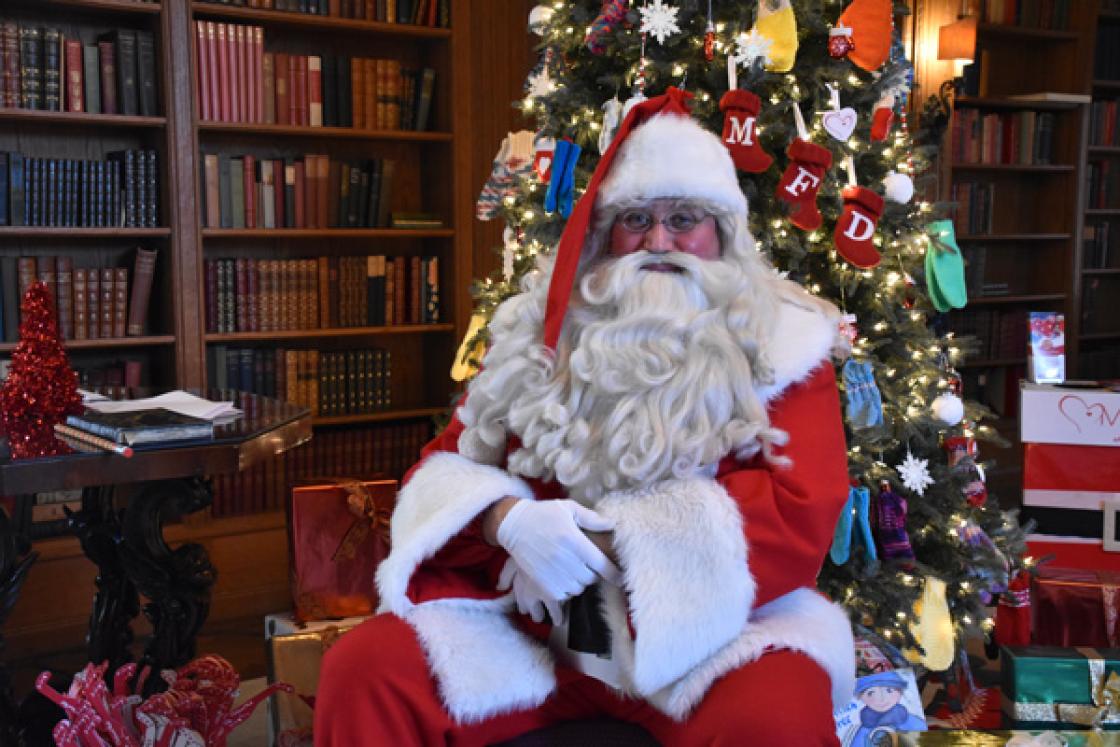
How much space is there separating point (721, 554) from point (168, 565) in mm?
1313

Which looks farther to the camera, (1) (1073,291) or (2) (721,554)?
(1) (1073,291)

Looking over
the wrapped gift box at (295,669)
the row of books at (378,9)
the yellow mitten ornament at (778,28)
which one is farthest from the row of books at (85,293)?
the yellow mitten ornament at (778,28)

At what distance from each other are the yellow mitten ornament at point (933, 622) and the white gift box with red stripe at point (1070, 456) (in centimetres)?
84

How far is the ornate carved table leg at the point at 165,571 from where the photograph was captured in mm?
2154

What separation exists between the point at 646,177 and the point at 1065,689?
1.37m

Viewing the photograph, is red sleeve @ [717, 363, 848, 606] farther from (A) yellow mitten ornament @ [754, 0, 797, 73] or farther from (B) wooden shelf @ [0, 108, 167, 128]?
(B) wooden shelf @ [0, 108, 167, 128]

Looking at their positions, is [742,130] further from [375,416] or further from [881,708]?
[375,416]

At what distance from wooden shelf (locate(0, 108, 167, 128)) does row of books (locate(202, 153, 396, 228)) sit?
23 cm

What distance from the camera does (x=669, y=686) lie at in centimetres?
145

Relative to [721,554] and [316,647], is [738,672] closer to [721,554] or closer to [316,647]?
[721,554]

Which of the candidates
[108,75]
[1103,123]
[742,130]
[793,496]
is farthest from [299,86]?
[1103,123]

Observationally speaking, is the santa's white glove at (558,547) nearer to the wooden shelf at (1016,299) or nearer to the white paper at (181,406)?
the white paper at (181,406)

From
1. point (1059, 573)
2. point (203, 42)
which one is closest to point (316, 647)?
point (1059, 573)

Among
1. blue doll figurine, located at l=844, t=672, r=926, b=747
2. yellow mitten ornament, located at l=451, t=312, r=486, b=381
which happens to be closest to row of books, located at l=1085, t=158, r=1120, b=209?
yellow mitten ornament, located at l=451, t=312, r=486, b=381
